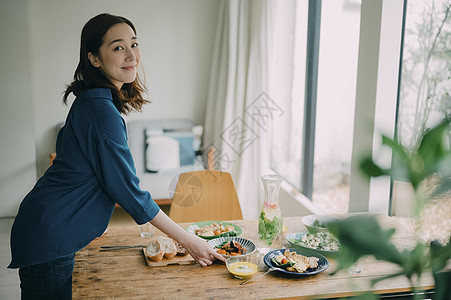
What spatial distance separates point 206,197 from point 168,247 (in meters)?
0.79

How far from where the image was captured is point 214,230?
184 cm

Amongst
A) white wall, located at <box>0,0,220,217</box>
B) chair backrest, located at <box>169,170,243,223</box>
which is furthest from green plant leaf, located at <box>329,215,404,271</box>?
white wall, located at <box>0,0,220,217</box>

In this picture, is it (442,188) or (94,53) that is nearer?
(442,188)

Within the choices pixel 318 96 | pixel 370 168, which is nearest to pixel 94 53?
pixel 370 168

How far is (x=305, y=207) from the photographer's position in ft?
10.1

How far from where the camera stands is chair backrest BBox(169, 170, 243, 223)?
7.65 feet

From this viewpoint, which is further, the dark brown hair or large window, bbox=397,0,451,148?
large window, bbox=397,0,451,148

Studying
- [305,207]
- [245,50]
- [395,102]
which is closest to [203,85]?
[245,50]

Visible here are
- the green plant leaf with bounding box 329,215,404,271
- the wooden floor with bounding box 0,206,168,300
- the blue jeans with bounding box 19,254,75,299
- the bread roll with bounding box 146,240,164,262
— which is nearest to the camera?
the green plant leaf with bounding box 329,215,404,271

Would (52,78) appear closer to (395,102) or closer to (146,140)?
(146,140)

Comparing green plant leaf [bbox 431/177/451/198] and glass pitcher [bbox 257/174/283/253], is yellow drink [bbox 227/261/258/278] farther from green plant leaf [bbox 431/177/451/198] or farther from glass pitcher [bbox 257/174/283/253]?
green plant leaf [bbox 431/177/451/198]

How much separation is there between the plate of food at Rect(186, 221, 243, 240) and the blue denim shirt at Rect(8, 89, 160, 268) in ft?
1.24

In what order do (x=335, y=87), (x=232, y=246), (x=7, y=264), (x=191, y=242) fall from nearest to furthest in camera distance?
(x=191, y=242) < (x=232, y=246) < (x=7, y=264) < (x=335, y=87)

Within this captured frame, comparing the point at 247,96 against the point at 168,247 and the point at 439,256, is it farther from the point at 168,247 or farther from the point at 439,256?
the point at 439,256
